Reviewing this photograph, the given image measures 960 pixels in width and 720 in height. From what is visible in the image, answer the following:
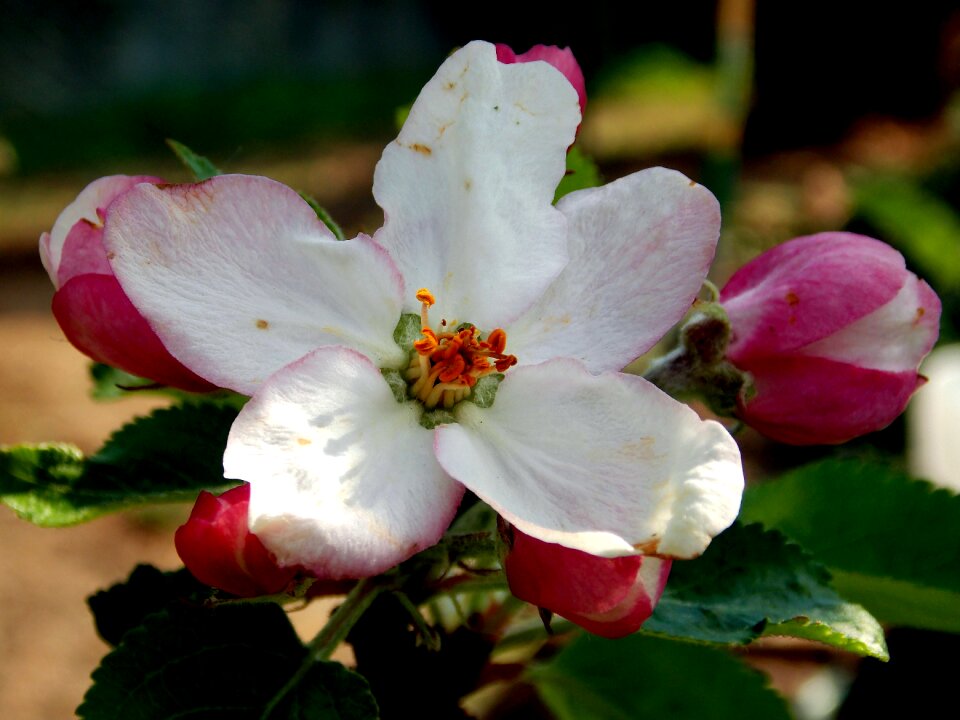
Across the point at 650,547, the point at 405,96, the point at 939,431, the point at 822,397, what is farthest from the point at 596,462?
the point at 405,96

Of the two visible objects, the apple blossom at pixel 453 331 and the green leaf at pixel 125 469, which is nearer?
the apple blossom at pixel 453 331

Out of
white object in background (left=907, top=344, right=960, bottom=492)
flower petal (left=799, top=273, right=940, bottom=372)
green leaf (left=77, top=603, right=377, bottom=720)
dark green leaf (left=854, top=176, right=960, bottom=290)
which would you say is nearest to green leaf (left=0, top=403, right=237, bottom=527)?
green leaf (left=77, top=603, right=377, bottom=720)

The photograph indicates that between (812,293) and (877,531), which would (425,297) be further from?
(877,531)

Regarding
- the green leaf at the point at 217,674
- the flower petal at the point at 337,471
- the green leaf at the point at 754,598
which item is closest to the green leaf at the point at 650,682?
the green leaf at the point at 754,598

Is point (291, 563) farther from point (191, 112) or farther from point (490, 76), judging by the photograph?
point (191, 112)

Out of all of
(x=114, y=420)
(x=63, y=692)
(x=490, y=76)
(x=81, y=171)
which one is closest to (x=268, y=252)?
(x=490, y=76)

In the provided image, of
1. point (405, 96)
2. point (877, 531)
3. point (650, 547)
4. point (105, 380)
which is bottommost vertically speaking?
point (405, 96)

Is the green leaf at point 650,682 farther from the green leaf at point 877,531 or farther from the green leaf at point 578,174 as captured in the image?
the green leaf at point 578,174
